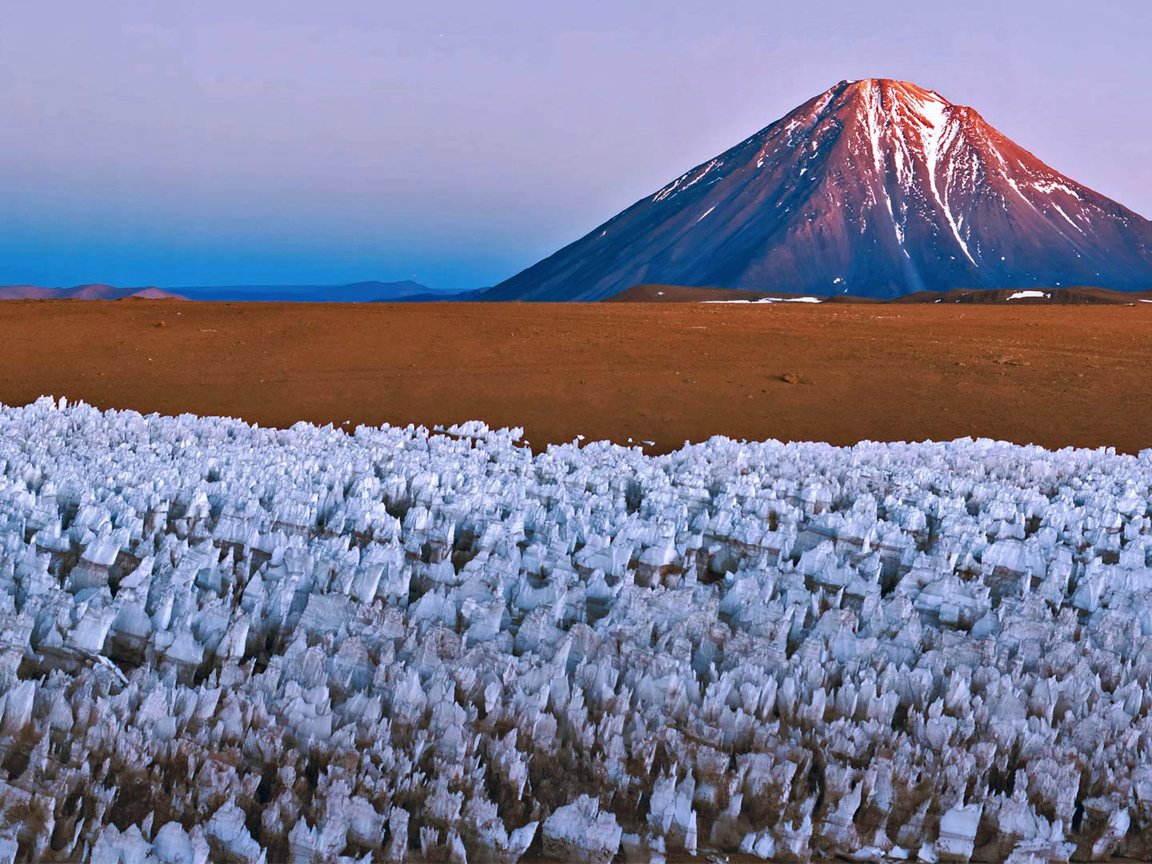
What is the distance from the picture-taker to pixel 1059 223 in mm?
134625

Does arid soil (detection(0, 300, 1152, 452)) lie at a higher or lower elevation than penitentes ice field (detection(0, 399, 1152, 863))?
higher

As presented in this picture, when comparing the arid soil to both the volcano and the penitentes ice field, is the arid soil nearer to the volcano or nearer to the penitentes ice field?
the penitentes ice field

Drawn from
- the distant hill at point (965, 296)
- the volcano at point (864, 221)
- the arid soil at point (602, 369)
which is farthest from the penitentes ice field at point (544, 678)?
the volcano at point (864, 221)

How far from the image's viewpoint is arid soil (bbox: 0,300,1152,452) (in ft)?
38.4

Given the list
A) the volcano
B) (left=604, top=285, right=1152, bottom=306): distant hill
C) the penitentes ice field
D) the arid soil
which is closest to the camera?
the penitentes ice field

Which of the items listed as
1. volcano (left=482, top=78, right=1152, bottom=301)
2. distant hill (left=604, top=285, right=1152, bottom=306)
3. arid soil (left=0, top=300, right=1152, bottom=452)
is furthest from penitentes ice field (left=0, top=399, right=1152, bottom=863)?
volcano (left=482, top=78, right=1152, bottom=301)

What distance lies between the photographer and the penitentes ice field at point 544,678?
2.77 meters

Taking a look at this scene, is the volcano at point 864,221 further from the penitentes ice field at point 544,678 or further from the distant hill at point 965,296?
the penitentes ice field at point 544,678

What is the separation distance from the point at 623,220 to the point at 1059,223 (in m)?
54.8

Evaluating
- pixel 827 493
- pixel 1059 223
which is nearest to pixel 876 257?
pixel 1059 223

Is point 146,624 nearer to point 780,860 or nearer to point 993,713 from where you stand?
point 780,860

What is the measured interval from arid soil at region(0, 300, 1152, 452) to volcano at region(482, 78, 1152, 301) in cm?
10113

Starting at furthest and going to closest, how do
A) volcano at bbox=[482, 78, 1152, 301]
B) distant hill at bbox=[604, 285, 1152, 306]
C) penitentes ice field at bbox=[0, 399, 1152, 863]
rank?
volcano at bbox=[482, 78, 1152, 301] < distant hill at bbox=[604, 285, 1152, 306] < penitentes ice field at bbox=[0, 399, 1152, 863]

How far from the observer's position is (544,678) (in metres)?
3.39
